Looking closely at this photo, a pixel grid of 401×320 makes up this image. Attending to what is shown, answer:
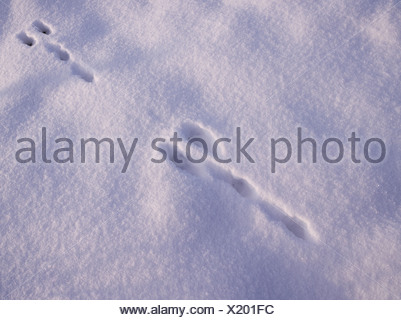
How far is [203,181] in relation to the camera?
47.6 inches

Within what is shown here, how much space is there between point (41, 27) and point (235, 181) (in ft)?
4.62

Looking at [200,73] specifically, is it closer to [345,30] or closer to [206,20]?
[206,20]

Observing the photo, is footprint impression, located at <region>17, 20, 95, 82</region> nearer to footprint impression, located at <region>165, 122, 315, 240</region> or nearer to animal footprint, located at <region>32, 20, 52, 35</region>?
animal footprint, located at <region>32, 20, 52, 35</region>

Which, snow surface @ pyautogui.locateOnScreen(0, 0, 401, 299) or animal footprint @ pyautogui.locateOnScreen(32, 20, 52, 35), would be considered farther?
animal footprint @ pyautogui.locateOnScreen(32, 20, 52, 35)

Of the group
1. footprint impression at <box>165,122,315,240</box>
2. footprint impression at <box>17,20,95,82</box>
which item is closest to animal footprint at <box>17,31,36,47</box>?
footprint impression at <box>17,20,95,82</box>

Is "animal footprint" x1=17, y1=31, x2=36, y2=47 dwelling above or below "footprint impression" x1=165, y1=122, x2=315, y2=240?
below

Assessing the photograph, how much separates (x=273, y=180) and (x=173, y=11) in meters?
Result: 1.09

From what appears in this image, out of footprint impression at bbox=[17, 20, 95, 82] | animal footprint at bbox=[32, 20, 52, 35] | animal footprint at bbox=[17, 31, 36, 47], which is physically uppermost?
animal footprint at bbox=[32, 20, 52, 35]

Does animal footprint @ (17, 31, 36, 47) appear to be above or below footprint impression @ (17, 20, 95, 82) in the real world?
below

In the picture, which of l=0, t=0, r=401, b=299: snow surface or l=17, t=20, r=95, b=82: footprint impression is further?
l=17, t=20, r=95, b=82: footprint impression

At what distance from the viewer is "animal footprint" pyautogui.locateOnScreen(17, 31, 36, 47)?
1.49 m

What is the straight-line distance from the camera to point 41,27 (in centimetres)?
152

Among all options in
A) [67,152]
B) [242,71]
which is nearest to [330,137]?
[242,71]

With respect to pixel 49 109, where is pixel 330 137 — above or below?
above
